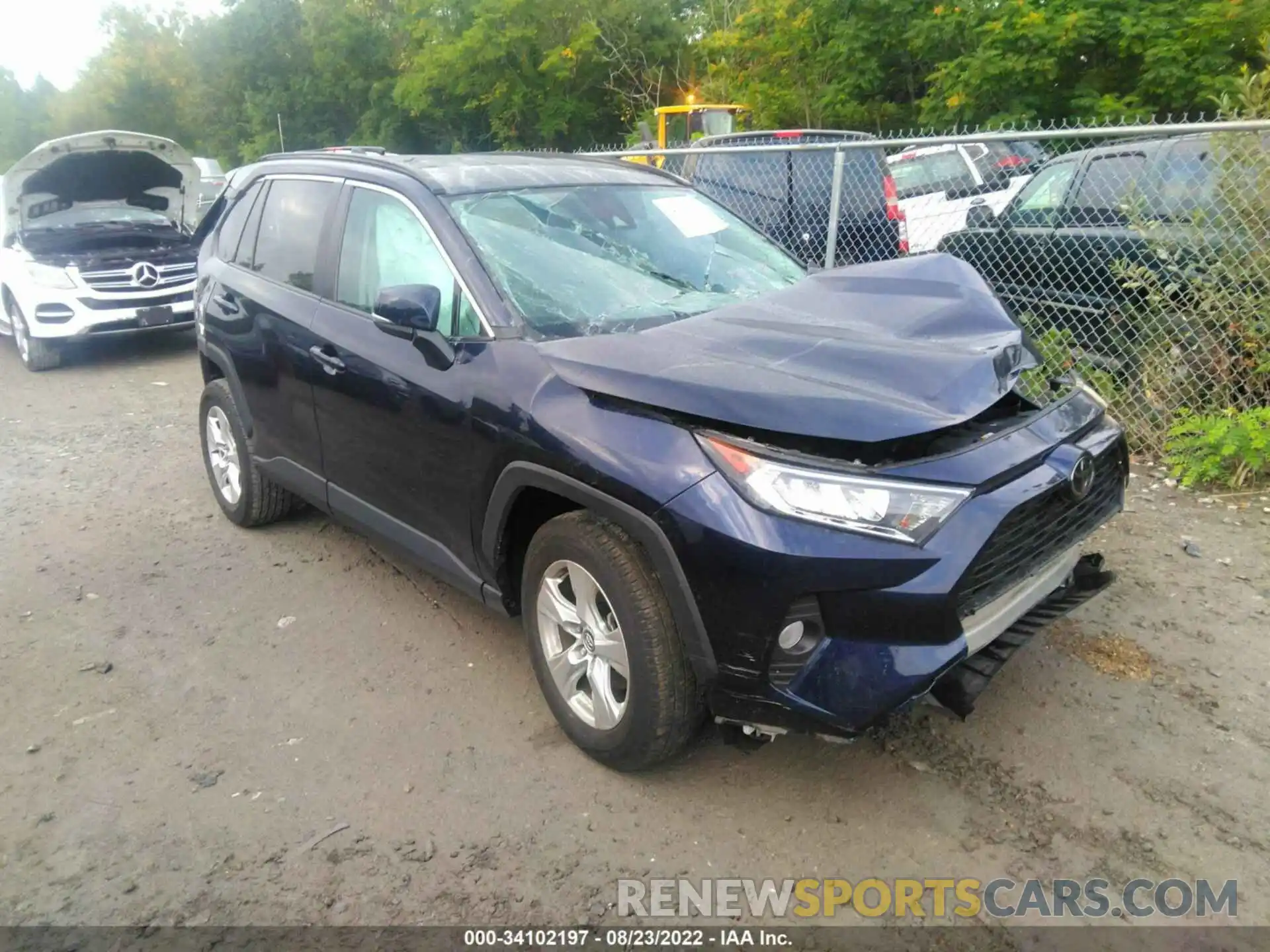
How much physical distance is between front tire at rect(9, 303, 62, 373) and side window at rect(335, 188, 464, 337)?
6706 mm

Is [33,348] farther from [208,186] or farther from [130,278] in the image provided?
[208,186]

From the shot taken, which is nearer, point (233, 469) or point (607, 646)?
point (607, 646)

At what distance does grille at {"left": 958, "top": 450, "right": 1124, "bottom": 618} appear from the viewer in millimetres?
2551

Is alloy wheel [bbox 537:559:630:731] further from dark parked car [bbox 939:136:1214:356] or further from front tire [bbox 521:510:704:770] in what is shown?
dark parked car [bbox 939:136:1214:356]

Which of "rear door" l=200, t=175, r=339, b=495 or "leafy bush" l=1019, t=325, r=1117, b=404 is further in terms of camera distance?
"leafy bush" l=1019, t=325, r=1117, b=404

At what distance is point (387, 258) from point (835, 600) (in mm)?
2282

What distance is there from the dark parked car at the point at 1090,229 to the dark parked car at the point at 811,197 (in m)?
0.70

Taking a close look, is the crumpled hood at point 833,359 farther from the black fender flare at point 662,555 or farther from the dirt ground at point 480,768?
the dirt ground at point 480,768

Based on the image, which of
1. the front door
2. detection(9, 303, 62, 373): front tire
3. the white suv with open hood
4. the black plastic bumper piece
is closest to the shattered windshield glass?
the front door

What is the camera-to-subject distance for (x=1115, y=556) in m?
4.40

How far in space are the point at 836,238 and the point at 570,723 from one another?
5.13 meters

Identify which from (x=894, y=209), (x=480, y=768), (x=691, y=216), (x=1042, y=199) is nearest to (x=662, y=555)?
(x=480, y=768)

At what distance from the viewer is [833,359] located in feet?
9.33

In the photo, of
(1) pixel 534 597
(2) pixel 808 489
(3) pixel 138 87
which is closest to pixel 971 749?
(2) pixel 808 489
